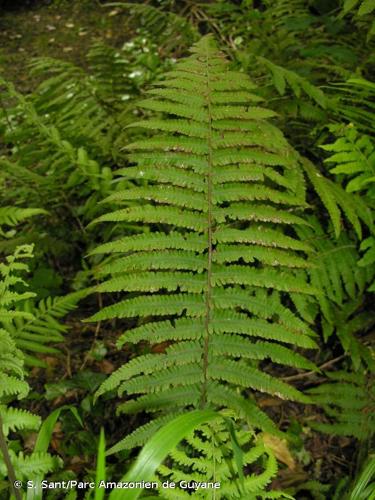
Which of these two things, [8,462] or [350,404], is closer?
[8,462]

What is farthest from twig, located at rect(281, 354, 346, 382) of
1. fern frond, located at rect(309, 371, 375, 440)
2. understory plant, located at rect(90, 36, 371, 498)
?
understory plant, located at rect(90, 36, 371, 498)

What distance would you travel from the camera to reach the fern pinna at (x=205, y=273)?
5.09 feet

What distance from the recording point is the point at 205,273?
66.1 inches

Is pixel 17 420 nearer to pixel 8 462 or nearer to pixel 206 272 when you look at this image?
pixel 8 462

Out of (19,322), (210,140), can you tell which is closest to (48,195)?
(19,322)

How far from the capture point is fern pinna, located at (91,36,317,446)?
61.0 inches

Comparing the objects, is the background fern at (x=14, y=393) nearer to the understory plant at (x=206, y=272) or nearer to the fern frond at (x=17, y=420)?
the fern frond at (x=17, y=420)

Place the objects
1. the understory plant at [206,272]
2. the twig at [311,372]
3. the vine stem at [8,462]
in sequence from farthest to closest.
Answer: the twig at [311,372] < the understory plant at [206,272] < the vine stem at [8,462]

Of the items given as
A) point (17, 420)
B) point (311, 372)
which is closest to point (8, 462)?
point (17, 420)

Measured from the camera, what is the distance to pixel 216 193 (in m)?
1.66

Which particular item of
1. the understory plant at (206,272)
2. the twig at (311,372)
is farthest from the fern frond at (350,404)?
the understory plant at (206,272)

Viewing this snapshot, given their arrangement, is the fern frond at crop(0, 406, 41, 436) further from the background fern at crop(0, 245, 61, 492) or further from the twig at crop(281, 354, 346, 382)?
the twig at crop(281, 354, 346, 382)

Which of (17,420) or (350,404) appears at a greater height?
(17,420)

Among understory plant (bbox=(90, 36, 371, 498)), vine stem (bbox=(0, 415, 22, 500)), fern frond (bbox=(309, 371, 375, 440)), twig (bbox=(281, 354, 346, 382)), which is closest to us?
vine stem (bbox=(0, 415, 22, 500))
